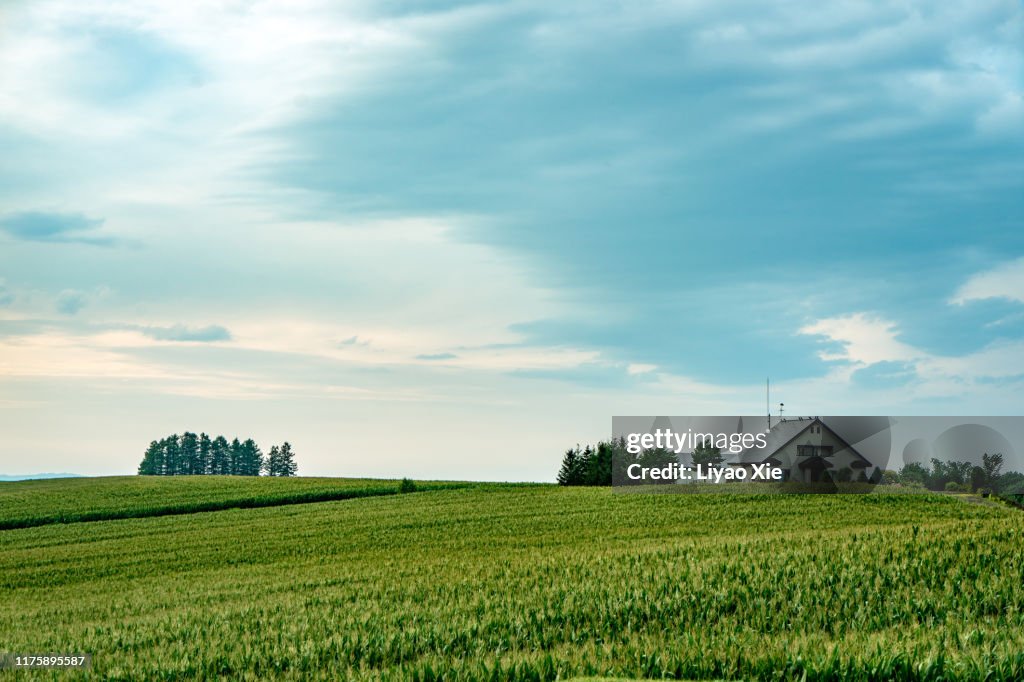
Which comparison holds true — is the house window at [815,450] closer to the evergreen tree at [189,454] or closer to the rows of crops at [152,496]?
the rows of crops at [152,496]

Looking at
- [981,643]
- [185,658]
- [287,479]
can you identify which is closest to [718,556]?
[981,643]

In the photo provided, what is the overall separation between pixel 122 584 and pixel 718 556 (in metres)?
22.4

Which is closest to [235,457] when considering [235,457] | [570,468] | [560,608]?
[235,457]

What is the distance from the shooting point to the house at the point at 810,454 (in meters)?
64.4

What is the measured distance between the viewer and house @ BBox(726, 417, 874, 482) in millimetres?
64375

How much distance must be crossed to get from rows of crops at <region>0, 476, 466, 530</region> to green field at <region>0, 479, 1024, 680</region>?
81.2 ft

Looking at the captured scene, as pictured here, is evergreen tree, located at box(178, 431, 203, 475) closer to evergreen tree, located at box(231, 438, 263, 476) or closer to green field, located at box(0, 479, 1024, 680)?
evergreen tree, located at box(231, 438, 263, 476)

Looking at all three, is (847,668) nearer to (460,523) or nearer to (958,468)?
(460,523)

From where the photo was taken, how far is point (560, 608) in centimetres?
1700

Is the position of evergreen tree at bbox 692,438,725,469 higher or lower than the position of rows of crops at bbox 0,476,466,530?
higher

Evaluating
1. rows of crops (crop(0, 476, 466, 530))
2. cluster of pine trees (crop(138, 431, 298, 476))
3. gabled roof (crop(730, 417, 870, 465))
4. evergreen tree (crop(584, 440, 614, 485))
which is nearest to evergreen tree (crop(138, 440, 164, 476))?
cluster of pine trees (crop(138, 431, 298, 476))

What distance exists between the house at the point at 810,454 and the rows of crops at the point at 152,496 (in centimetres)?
2984

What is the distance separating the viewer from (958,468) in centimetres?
6469

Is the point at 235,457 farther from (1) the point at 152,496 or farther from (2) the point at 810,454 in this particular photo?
(2) the point at 810,454
